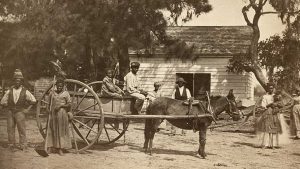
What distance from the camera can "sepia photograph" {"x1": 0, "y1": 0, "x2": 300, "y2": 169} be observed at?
8.48m

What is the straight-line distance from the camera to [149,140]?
1002 centimetres

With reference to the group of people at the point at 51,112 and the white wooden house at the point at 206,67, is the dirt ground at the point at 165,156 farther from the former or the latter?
the white wooden house at the point at 206,67

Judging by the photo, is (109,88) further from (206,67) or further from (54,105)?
(206,67)

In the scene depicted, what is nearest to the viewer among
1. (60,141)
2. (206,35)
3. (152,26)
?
(60,141)

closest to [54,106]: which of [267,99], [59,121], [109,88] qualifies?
[59,121]

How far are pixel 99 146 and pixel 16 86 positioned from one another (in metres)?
2.46

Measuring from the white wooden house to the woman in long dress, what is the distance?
401 inches

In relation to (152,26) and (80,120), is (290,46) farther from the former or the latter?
(80,120)

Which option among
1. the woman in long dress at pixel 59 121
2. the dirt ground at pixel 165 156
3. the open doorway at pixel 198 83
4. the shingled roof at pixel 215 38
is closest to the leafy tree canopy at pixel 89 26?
the dirt ground at pixel 165 156

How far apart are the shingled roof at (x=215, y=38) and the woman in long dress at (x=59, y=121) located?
1046 cm

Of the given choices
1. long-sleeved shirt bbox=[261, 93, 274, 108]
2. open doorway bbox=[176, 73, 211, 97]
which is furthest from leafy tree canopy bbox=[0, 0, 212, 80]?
open doorway bbox=[176, 73, 211, 97]

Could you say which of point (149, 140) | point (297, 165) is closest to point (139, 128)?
point (149, 140)

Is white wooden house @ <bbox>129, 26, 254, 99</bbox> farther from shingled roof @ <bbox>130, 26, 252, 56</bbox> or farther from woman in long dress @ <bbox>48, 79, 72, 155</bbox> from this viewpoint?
woman in long dress @ <bbox>48, 79, 72, 155</bbox>

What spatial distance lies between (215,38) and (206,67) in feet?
5.17
